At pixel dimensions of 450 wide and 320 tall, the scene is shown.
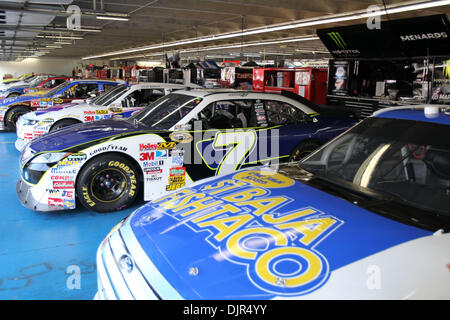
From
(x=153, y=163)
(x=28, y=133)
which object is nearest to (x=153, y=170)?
(x=153, y=163)

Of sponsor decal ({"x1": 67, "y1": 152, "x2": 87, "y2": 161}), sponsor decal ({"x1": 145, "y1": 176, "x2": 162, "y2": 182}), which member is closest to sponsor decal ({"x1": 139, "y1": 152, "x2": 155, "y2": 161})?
sponsor decal ({"x1": 145, "y1": 176, "x2": 162, "y2": 182})

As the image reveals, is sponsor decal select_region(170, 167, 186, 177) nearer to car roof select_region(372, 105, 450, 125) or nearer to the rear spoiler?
the rear spoiler

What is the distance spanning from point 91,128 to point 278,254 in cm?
381

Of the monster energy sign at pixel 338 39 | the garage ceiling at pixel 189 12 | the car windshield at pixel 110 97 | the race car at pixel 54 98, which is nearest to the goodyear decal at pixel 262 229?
the car windshield at pixel 110 97

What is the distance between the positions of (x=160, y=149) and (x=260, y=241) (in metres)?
2.90

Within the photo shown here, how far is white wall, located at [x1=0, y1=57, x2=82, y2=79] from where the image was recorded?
156 feet

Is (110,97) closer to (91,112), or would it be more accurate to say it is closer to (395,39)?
(91,112)

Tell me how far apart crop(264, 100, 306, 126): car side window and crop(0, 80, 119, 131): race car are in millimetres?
6535

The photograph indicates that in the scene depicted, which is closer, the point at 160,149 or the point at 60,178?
the point at 60,178

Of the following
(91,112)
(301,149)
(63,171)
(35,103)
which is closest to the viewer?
(63,171)

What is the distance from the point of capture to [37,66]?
156 ft

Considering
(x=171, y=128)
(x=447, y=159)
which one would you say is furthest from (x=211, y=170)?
(x=447, y=159)

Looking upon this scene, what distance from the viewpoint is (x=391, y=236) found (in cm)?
173

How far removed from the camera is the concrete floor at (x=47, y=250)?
2877mm
